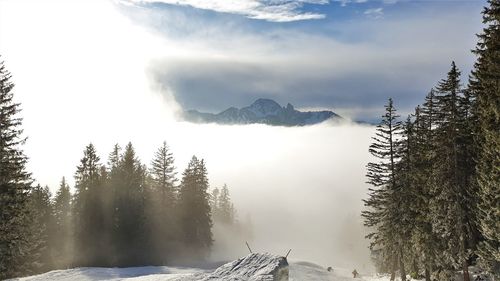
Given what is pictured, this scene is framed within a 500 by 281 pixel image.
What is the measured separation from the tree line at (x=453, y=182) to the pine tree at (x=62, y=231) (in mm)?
40372

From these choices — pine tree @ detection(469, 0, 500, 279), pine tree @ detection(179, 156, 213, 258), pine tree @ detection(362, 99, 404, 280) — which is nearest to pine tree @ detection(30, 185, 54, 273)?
pine tree @ detection(179, 156, 213, 258)

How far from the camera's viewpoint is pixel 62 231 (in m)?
63.1

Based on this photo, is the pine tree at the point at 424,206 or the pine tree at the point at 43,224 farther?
the pine tree at the point at 43,224

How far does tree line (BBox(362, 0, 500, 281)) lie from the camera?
22875mm

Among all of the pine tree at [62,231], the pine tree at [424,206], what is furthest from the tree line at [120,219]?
the pine tree at [424,206]

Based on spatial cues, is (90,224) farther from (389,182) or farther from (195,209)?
(389,182)

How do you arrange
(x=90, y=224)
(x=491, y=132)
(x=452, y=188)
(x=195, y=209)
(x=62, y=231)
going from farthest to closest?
(x=195, y=209) < (x=62, y=231) < (x=90, y=224) < (x=452, y=188) < (x=491, y=132)

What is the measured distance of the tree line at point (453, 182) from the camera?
901 inches

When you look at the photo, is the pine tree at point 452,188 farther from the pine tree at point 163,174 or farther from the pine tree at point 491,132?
the pine tree at point 163,174

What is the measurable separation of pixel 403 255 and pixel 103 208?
1440 inches

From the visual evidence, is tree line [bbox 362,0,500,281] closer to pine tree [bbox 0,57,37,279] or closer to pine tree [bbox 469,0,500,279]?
pine tree [bbox 469,0,500,279]

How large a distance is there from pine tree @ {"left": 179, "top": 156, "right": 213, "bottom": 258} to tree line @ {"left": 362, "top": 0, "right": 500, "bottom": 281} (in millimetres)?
36512

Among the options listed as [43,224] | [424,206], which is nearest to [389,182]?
[424,206]

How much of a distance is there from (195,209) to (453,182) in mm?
47635
